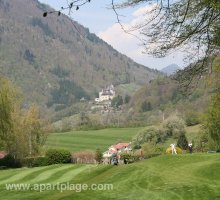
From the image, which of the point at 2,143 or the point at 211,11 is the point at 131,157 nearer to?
the point at 2,143

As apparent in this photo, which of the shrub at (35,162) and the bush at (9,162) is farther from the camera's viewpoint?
the bush at (9,162)

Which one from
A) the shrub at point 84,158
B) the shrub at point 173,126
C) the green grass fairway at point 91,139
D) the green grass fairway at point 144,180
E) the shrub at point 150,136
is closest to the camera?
the green grass fairway at point 144,180

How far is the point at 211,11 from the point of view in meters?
8.86

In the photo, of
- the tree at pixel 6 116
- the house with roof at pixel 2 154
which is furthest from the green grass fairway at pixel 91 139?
the house with roof at pixel 2 154

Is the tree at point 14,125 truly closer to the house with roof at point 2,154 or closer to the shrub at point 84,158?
the house with roof at point 2,154

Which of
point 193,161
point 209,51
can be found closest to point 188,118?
point 193,161

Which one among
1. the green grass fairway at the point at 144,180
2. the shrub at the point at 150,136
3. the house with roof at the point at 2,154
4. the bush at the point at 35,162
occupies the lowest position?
the green grass fairway at the point at 144,180

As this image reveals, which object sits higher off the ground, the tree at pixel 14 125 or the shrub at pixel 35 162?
the tree at pixel 14 125

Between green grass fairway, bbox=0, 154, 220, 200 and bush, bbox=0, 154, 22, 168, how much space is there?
1370 centimetres

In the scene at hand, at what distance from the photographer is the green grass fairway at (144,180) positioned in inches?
666

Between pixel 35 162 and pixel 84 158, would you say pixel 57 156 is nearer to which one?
pixel 35 162

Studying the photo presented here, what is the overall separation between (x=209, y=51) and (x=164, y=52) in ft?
4.39

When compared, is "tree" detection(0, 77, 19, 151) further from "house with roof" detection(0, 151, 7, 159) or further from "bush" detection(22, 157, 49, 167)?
"bush" detection(22, 157, 49, 167)

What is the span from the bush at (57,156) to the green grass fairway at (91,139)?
73.3 metres
